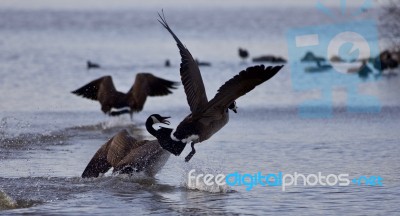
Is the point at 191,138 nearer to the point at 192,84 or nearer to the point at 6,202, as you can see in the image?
the point at 192,84

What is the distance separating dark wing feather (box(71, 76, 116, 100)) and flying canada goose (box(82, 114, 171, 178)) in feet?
17.2

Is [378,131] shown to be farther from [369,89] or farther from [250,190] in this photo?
[369,89]

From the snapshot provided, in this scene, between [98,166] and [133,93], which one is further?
[133,93]

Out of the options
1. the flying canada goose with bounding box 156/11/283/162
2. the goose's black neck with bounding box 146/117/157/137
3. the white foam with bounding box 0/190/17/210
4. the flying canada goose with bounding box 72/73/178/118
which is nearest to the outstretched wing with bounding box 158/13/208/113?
the flying canada goose with bounding box 156/11/283/162

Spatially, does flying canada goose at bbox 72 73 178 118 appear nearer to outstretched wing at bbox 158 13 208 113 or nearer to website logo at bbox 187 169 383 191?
website logo at bbox 187 169 383 191

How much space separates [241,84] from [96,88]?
7.13m

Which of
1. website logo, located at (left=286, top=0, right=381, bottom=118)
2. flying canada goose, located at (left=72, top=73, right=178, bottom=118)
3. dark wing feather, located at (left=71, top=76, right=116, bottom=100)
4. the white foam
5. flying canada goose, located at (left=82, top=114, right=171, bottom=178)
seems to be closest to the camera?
the white foam

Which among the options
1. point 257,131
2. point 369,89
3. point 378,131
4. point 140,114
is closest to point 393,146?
point 378,131

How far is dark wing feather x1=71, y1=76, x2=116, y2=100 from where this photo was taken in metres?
15.6

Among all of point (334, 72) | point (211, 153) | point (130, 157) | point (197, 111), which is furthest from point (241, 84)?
point (334, 72)

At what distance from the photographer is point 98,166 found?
1020 cm

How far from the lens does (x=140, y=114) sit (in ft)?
55.6

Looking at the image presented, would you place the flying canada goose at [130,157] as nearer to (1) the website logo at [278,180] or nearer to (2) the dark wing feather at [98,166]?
(2) the dark wing feather at [98,166]

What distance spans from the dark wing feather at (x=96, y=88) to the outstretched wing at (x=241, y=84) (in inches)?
249
